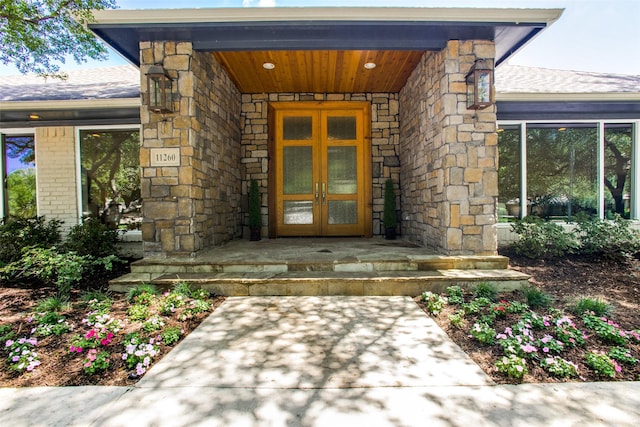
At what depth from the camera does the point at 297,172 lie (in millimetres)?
6074

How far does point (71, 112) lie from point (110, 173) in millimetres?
1084

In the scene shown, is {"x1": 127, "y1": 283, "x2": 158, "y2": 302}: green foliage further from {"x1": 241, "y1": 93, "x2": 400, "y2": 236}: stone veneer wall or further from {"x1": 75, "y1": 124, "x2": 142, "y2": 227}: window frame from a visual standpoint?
{"x1": 75, "y1": 124, "x2": 142, "y2": 227}: window frame

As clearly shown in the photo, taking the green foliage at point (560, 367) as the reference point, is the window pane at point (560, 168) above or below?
above

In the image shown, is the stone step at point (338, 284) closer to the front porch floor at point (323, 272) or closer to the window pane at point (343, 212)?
the front porch floor at point (323, 272)

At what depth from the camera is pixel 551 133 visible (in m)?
5.51

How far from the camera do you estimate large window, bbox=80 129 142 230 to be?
5480 millimetres

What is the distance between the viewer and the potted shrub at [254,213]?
5684mm

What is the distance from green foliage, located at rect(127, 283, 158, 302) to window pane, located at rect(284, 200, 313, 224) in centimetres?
310

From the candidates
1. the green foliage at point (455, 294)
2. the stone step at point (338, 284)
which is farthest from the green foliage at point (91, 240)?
the green foliage at point (455, 294)

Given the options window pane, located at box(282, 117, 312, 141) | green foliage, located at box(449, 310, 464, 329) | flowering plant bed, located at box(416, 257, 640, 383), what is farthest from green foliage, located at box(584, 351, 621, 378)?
window pane, located at box(282, 117, 312, 141)

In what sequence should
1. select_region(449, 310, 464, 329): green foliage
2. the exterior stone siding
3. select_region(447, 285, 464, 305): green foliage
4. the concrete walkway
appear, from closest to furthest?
the concrete walkway < select_region(449, 310, 464, 329): green foliage < select_region(447, 285, 464, 305): green foliage < the exterior stone siding

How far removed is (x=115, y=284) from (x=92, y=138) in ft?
11.2

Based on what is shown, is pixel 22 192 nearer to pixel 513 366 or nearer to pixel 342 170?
pixel 342 170

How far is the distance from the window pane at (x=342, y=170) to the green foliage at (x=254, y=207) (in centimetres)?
138
